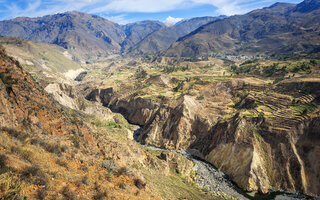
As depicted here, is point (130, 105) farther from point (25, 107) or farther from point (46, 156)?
point (46, 156)

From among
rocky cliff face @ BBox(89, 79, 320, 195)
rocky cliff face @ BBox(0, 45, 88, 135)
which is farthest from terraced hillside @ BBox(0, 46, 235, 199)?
rocky cliff face @ BBox(89, 79, 320, 195)

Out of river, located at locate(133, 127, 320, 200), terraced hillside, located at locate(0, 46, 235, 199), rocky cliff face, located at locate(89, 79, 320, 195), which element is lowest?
river, located at locate(133, 127, 320, 200)

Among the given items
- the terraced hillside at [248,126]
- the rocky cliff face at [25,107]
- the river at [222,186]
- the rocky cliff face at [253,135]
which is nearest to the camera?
the rocky cliff face at [25,107]

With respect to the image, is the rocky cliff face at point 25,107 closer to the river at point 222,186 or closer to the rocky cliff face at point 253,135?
the river at point 222,186

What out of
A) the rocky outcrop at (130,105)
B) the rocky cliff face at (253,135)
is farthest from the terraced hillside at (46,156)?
the rocky outcrop at (130,105)

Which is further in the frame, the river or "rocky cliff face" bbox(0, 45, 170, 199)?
the river

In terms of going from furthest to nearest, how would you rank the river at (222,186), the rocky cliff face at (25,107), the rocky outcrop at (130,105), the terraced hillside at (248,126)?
1. the rocky outcrop at (130,105)
2. the terraced hillside at (248,126)
3. the river at (222,186)
4. the rocky cliff face at (25,107)

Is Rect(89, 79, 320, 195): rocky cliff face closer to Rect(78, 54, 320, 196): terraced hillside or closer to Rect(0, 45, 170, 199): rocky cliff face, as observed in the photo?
Rect(78, 54, 320, 196): terraced hillside

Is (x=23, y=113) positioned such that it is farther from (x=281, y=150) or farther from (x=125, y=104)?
(x=125, y=104)

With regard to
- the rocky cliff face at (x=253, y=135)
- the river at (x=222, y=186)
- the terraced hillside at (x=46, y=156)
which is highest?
the terraced hillside at (x=46, y=156)
